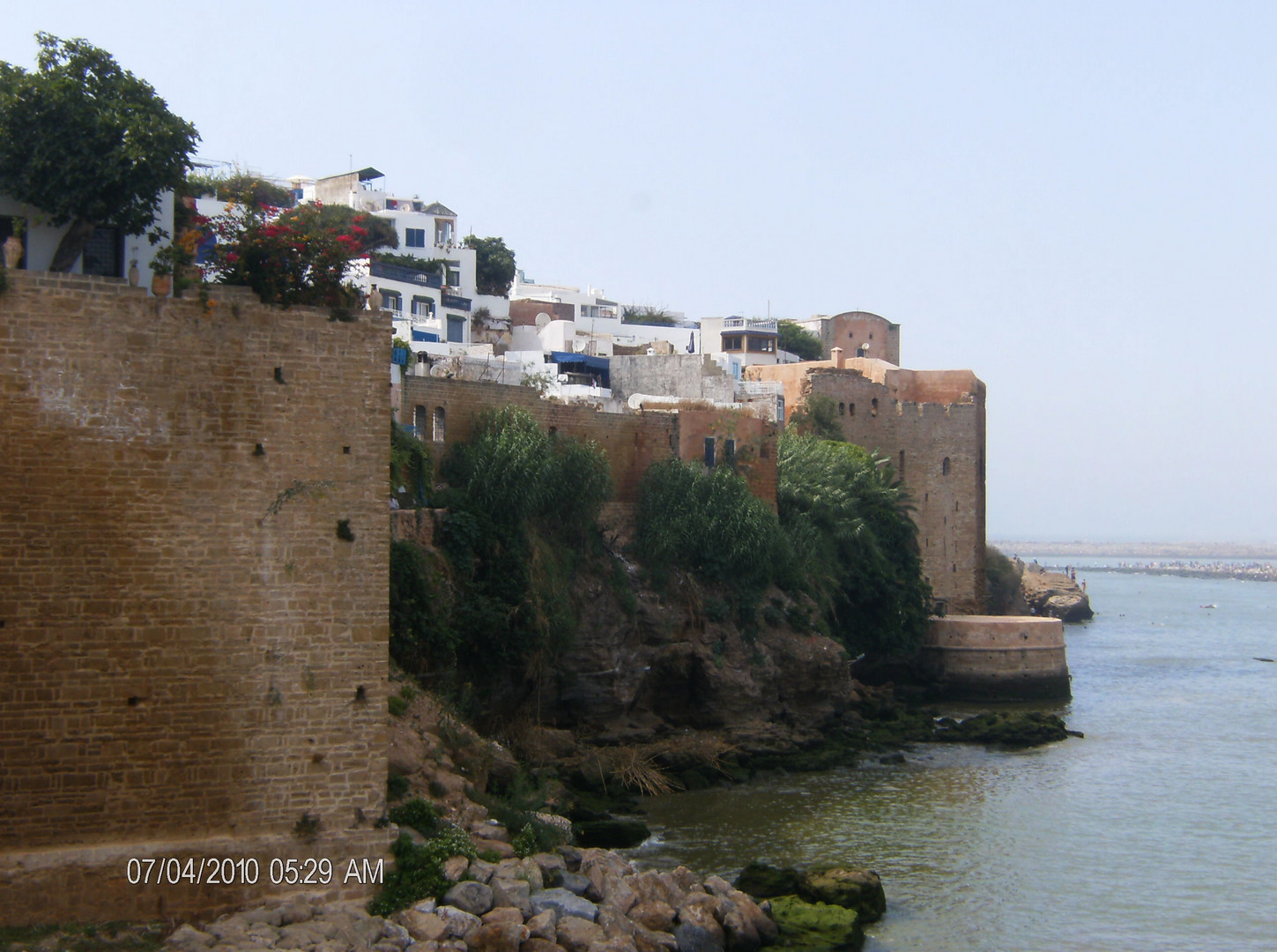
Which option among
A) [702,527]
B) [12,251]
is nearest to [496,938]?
[12,251]

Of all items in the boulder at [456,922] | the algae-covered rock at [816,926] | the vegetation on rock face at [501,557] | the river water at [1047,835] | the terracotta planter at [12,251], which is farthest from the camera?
the vegetation on rock face at [501,557]

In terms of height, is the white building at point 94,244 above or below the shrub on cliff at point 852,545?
above

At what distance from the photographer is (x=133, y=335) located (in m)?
10.3

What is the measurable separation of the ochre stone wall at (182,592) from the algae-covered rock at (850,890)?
270 inches

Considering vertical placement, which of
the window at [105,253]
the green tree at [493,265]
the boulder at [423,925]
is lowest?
the boulder at [423,925]

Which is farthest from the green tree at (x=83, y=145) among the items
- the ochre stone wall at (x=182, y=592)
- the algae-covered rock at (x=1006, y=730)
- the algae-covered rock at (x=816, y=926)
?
the algae-covered rock at (x=1006, y=730)

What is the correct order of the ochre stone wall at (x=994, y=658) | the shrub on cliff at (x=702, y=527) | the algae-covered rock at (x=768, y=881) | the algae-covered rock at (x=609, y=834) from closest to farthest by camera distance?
the algae-covered rock at (x=768, y=881) < the algae-covered rock at (x=609, y=834) < the shrub on cliff at (x=702, y=527) < the ochre stone wall at (x=994, y=658)

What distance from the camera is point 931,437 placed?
4241 cm

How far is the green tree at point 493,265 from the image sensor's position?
52.2 m

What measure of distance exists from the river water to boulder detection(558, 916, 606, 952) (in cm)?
491

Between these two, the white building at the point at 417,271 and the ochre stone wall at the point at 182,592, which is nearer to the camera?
the ochre stone wall at the point at 182,592

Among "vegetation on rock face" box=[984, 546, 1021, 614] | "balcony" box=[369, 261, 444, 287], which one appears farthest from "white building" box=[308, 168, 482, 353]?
"vegetation on rock face" box=[984, 546, 1021, 614]

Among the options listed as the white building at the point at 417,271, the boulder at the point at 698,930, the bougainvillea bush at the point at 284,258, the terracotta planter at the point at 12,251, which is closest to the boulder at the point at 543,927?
the boulder at the point at 698,930

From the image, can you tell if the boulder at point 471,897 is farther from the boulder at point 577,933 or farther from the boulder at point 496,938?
the boulder at point 577,933
